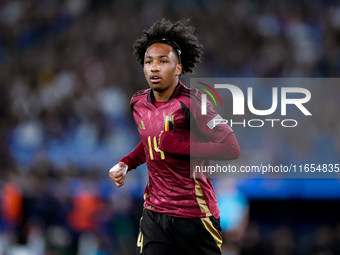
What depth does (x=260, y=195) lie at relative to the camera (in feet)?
17.5

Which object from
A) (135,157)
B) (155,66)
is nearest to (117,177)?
(135,157)

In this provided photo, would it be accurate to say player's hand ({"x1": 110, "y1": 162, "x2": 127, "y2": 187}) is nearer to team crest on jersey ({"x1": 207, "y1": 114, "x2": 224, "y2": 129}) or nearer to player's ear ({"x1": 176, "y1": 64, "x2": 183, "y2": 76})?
team crest on jersey ({"x1": 207, "y1": 114, "x2": 224, "y2": 129})

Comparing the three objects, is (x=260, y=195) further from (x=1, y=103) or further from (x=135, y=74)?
(x=1, y=103)

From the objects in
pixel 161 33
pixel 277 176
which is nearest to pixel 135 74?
pixel 277 176

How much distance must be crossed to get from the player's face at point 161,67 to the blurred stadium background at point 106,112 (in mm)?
2581

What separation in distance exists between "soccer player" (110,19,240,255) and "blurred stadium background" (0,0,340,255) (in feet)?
7.50

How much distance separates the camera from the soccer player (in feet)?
9.14

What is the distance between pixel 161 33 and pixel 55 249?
3716 millimetres

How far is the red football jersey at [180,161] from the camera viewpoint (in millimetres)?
2855

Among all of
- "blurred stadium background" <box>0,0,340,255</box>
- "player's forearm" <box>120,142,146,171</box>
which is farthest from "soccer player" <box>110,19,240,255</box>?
"blurred stadium background" <box>0,0,340,255</box>

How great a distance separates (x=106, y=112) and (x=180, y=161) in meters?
4.72

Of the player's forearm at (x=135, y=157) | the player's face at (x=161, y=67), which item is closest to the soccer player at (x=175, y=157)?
the player's face at (x=161, y=67)

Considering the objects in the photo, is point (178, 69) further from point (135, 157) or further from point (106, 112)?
point (106, 112)

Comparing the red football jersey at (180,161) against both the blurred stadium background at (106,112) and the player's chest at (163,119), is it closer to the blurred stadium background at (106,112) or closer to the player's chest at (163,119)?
the player's chest at (163,119)
